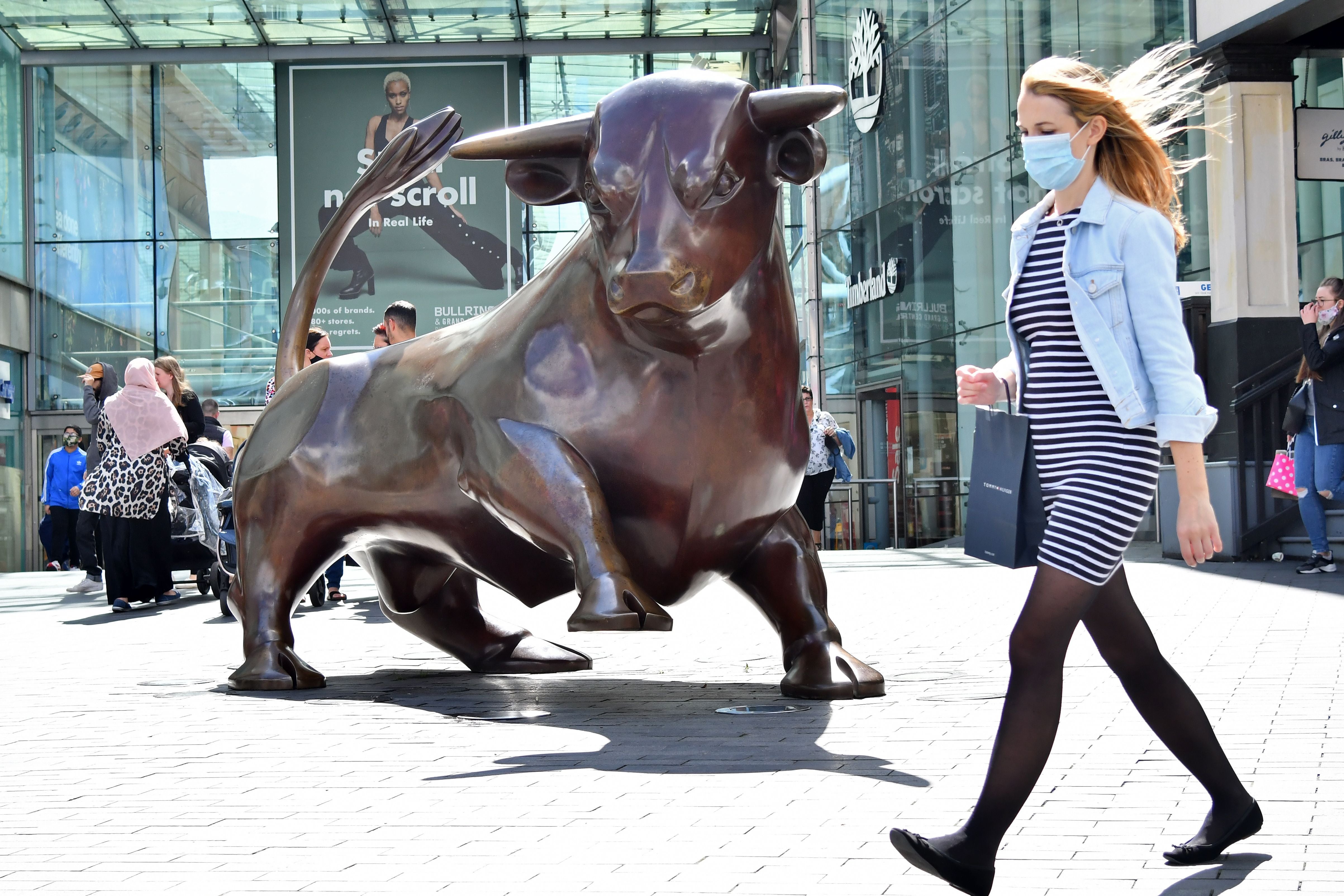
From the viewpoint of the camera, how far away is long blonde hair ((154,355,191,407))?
10.5 meters

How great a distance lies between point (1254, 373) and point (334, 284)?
1839 cm

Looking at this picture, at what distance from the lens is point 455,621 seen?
602cm

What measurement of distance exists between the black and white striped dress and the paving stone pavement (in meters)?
0.62

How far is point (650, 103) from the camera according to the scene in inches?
169

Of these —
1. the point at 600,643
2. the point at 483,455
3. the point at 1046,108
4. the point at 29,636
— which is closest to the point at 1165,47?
the point at 1046,108

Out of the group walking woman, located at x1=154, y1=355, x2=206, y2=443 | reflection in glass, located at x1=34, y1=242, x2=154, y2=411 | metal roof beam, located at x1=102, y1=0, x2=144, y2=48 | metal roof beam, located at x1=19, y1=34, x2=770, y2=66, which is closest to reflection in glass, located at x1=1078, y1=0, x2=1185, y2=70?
walking woman, located at x1=154, y1=355, x2=206, y2=443

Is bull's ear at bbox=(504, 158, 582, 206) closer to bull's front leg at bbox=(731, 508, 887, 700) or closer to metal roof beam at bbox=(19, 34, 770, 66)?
bull's front leg at bbox=(731, 508, 887, 700)

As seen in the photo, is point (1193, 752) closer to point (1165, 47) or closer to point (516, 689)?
point (1165, 47)

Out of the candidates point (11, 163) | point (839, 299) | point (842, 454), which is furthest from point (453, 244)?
point (842, 454)

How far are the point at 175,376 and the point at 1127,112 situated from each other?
9008mm

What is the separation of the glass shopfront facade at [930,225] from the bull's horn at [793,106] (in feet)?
40.2

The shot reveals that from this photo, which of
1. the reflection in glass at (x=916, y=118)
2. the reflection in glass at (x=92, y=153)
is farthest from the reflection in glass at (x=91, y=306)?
the reflection in glass at (x=916, y=118)

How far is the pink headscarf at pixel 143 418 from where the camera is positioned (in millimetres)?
10180

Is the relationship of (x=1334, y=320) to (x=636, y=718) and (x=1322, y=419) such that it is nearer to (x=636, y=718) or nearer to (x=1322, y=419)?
(x=1322, y=419)
